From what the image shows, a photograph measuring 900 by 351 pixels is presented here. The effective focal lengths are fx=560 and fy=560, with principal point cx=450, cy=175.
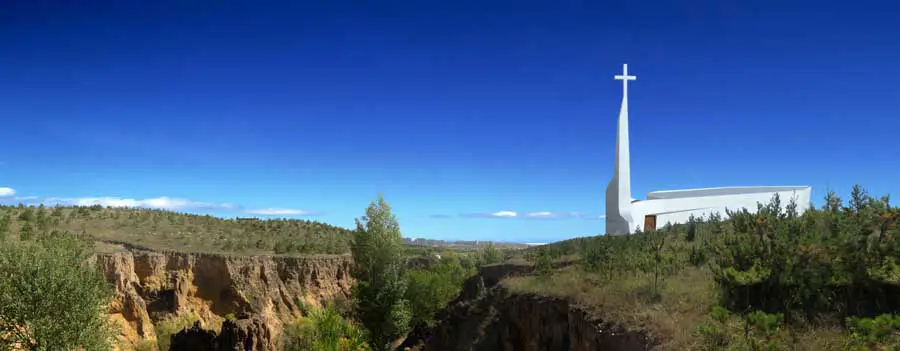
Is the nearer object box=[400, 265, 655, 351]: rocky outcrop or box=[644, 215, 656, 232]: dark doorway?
box=[400, 265, 655, 351]: rocky outcrop

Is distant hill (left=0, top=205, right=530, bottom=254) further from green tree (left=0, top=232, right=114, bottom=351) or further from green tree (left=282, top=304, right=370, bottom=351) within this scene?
green tree (left=0, top=232, right=114, bottom=351)

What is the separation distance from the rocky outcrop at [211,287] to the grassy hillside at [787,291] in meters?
25.3

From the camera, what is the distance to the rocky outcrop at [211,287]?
107 ft

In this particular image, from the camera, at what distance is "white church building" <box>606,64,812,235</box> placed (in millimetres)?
29125

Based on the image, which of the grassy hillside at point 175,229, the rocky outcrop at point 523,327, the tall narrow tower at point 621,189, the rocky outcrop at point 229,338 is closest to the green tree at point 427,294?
the rocky outcrop at point 229,338

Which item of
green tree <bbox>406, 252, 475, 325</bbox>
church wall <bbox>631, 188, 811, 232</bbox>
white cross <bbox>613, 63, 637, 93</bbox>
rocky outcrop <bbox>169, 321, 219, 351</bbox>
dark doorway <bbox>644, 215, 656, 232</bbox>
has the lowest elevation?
rocky outcrop <bbox>169, 321, 219, 351</bbox>

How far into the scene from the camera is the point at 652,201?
100.0 ft

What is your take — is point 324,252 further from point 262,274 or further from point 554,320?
point 554,320

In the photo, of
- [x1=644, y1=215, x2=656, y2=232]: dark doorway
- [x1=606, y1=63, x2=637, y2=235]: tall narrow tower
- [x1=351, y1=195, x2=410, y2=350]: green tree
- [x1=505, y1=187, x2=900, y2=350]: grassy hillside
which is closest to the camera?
[x1=505, y1=187, x2=900, y2=350]: grassy hillside

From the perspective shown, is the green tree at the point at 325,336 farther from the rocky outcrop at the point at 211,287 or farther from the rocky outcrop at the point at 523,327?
the rocky outcrop at the point at 523,327

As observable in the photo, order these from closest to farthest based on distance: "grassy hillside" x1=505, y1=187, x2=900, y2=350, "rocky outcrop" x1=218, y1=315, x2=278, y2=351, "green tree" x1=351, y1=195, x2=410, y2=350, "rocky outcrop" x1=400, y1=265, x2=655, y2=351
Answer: "grassy hillside" x1=505, y1=187, x2=900, y2=350 < "rocky outcrop" x1=400, y1=265, x2=655, y2=351 < "rocky outcrop" x1=218, y1=315, x2=278, y2=351 < "green tree" x1=351, y1=195, x2=410, y2=350

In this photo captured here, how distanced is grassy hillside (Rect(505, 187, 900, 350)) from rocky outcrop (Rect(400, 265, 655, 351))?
0.47m

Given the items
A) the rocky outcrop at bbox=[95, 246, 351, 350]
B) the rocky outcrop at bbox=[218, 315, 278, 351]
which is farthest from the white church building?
the rocky outcrop at bbox=[95, 246, 351, 350]

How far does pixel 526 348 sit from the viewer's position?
1861 centimetres
